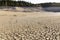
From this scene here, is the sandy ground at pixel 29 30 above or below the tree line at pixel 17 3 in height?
above

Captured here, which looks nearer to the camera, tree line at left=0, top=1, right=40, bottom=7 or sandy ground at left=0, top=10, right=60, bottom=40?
sandy ground at left=0, top=10, right=60, bottom=40

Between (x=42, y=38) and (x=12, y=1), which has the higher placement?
(x=42, y=38)

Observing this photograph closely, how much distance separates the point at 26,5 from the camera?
2784 cm

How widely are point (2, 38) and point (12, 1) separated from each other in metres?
21.8

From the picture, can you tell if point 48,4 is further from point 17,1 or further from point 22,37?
point 22,37

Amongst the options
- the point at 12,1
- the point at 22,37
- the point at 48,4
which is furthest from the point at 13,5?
the point at 22,37

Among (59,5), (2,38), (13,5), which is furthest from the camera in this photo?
(59,5)

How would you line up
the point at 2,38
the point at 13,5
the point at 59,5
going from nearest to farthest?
1. the point at 2,38
2. the point at 13,5
3. the point at 59,5

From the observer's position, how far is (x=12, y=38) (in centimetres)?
613

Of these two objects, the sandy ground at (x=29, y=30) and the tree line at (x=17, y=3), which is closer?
the sandy ground at (x=29, y=30)

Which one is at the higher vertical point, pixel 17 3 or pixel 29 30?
pixel 29 30

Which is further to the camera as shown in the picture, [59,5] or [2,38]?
[59,5]

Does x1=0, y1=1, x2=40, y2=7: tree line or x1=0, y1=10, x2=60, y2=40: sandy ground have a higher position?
x1=0, y1=10, x2=60, y2=40: sandy ground

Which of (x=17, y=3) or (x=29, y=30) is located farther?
(x=17, y=3)
